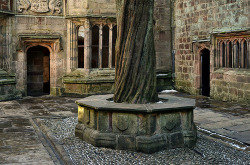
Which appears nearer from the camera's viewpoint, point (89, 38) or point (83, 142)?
point (83, 142)

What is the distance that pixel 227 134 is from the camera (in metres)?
6.29

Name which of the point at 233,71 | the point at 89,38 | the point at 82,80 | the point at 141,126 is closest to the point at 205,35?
the point at 233,71

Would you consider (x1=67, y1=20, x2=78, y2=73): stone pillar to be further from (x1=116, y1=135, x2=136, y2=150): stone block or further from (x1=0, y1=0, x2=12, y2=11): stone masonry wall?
(x1=116, y1=135, x2=136, y2=150): stone block

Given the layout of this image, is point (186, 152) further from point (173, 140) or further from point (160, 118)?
point (160, 118)

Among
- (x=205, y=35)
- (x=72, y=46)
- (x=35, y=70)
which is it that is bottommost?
(x=35, y=70)

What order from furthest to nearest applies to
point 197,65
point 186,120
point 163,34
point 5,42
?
point 163,34
point 197,65
point 5,42
point 186,120

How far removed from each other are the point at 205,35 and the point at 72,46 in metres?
5.09

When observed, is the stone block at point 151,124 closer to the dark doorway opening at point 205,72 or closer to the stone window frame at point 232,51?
the stone window frame at point 232,51

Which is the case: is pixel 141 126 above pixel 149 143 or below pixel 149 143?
above

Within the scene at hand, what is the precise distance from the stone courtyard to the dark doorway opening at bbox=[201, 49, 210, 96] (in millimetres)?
3603

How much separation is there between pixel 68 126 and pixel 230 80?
6.25 metres

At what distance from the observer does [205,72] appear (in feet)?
41.7

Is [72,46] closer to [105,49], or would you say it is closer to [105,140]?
[105,49]

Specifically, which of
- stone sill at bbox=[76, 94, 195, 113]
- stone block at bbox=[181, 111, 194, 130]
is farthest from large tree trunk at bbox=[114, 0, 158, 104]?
stone block at bbox=[181, 111, 194, 130]
